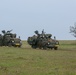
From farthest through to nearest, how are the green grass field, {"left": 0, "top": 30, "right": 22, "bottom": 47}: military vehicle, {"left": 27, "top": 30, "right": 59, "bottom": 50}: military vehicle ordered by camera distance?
{"left": 0, "top": 30, "right": 22, "bottom": 47}: military vehicle
{"left": 27, "top": 30, "right": 59, "bottom": 50}: military vehicle
the green grass field

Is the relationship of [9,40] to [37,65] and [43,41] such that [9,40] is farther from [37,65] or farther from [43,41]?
[37,65]

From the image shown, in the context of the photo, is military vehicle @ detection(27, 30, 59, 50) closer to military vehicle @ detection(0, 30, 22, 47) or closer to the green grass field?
military vehicle @ detection(0, 30, 22, 47)

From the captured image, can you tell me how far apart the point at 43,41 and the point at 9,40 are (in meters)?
5.26

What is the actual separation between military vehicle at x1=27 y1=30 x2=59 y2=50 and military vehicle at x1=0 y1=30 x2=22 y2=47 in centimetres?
198

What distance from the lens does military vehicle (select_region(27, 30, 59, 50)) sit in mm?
42656

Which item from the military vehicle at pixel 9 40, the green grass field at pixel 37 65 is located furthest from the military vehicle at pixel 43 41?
the green grass field at pixel 37 65

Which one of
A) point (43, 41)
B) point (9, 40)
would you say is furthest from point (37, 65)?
point (9, 40)

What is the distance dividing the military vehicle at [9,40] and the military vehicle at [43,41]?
1983mm

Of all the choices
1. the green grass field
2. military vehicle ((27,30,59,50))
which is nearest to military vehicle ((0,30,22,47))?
military vehicle ((27,30,59,50))

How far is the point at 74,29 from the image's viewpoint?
10269cm

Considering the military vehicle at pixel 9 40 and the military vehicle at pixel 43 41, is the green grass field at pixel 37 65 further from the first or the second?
the military vehicle at pixel 9 40

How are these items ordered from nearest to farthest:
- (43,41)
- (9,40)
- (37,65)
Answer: (37,65) → (43,41) → (9,40)

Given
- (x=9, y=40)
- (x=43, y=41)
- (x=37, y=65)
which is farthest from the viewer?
(x=9, y=40)

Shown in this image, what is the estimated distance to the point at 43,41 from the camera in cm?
4409
